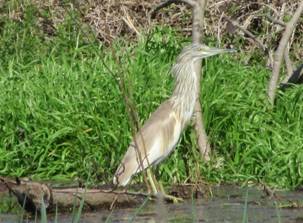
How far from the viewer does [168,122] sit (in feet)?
24.7

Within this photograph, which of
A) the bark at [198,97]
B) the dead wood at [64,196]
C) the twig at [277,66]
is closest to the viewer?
the dead wood at [64,196]

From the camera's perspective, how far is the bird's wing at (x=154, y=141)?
7137mm

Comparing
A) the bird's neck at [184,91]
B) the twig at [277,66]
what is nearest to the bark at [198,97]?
the bird's neck at [184,91]

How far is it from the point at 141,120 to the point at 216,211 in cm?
160

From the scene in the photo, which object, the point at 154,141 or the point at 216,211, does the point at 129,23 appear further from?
the point at 216,211

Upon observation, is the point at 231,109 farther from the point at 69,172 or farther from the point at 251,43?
the point at 251,43

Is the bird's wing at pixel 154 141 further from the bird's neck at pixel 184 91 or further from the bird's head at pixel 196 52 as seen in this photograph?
the bird's head at pixel 196 52

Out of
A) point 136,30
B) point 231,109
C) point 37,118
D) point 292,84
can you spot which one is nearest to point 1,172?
point 37,118

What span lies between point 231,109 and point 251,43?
2379 millimetres

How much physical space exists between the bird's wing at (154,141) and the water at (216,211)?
279 mm

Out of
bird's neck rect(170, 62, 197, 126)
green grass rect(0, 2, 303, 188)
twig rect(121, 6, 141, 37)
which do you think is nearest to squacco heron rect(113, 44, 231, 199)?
bird's neck rect(170, 62, 197, 126)

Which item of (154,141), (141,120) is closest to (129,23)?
(141,120)

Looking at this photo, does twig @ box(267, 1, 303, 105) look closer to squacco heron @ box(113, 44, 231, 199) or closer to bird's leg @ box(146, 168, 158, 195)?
squacco heron @ box(113, 44, 231, 199)

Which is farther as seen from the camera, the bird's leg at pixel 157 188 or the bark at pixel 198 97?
the bark at pixel 198 97
